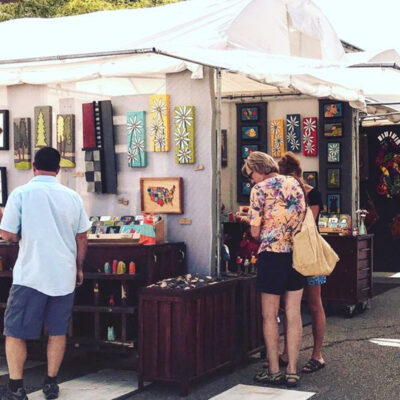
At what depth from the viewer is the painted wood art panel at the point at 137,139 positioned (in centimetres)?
789

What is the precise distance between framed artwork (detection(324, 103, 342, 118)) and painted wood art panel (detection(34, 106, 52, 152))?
4.32 m

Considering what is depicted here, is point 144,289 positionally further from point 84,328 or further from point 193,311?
point 84,328

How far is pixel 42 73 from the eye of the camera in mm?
8141

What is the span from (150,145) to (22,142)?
1.42m

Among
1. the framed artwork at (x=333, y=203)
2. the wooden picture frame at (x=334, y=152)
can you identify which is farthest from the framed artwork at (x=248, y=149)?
the framed artwork at (x=333, y=203)

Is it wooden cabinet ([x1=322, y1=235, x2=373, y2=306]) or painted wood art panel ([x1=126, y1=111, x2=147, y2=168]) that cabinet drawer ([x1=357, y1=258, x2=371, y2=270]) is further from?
painted wood art panel ([x1=126, y1=111, x2=147, y2=168])

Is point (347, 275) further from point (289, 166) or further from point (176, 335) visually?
point (176, 335)

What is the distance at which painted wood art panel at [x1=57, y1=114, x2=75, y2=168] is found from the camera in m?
8.23

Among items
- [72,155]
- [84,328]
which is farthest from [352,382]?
[72,155]

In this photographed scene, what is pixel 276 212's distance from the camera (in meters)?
6.65

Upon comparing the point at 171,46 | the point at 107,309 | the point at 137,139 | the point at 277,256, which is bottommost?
the point at 107,309

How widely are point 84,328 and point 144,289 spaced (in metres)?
1.15

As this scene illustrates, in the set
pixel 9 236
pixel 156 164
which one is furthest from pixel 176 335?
pixel 156 164

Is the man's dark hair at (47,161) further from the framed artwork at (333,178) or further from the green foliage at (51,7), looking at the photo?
the green foliage at (51,7)
